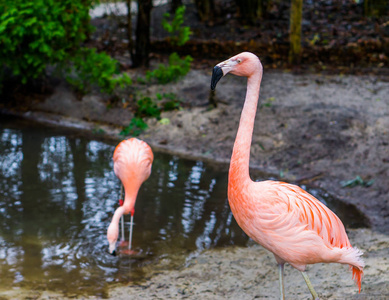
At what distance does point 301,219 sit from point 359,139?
4.04 meters

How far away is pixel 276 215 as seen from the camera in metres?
3.00

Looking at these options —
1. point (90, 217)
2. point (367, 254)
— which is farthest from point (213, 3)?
point (367, 254)

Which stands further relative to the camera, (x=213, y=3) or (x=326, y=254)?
(x=213, y=3)

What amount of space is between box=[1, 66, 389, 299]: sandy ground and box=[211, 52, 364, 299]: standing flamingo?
60 cm

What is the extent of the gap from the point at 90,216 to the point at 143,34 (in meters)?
4.70

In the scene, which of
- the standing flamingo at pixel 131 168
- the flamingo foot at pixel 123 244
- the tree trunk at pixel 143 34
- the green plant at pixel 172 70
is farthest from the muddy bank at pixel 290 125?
the flamingo foot at pixel 123 244

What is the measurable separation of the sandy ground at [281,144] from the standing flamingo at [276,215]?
596mm

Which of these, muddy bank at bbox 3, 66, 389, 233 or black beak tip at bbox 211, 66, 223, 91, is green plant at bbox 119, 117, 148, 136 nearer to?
muddy bank at bbox 3, 66, 389, 233

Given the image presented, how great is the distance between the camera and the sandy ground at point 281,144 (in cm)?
402

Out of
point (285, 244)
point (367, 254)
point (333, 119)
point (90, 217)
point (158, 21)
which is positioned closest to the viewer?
point (285, 244)

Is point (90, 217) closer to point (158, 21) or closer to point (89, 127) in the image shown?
point (89, 127)

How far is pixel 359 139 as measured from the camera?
6730mm

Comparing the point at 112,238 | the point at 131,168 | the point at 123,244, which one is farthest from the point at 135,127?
the point at 112,238

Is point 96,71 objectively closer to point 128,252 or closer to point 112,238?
point 128,252
